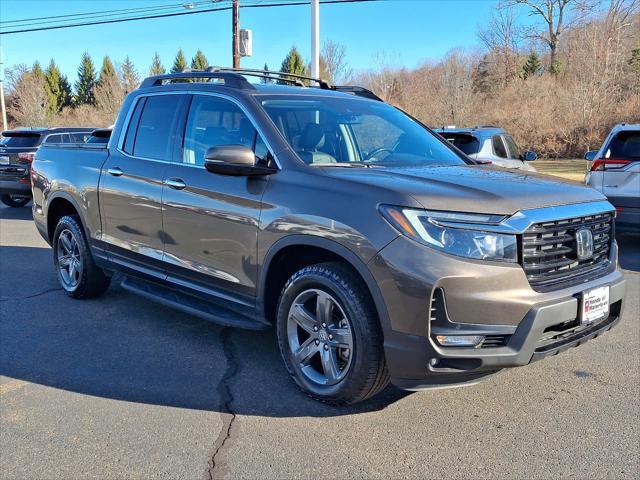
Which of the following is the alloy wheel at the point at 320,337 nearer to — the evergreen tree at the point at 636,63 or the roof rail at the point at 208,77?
the roof rail at the point at 208,77

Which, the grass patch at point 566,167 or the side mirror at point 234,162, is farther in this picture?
the grass patch at point 566,167

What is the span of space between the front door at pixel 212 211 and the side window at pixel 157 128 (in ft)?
0.69

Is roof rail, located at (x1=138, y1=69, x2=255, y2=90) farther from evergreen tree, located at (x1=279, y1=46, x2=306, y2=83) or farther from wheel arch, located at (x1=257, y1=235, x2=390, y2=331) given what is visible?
evergreen tree, located at (x1=279, y1=46, x2=306, y2=83)

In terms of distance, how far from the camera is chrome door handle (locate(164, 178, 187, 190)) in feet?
13.9

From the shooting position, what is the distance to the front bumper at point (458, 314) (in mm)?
2871

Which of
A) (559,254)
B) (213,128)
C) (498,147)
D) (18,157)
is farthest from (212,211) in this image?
(18,157)

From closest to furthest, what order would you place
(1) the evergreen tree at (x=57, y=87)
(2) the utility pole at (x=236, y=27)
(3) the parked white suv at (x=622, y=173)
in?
(3) the parked white suv at (x=622, y=173) < (2) the utility pole at (x=236, y=27) < (1) the evergreen tree at (x=57, y=87)

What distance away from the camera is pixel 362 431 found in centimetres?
326

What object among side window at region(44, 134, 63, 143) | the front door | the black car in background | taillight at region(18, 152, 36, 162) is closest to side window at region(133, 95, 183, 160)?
the front door

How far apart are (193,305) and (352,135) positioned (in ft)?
5.58

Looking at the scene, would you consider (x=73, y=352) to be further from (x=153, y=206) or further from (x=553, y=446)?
(x=553, y=446)

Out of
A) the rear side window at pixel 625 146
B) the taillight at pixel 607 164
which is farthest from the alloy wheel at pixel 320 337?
the rear side window at pixel 625 146

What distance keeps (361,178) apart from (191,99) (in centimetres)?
184

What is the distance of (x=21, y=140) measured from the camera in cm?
1340
